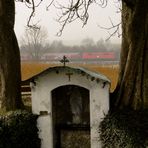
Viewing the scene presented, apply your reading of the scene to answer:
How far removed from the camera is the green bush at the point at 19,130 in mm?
11406

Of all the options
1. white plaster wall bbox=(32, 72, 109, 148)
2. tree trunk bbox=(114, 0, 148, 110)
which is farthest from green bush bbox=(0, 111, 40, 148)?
tree trunk bbox=(114, 0, 148, 110)

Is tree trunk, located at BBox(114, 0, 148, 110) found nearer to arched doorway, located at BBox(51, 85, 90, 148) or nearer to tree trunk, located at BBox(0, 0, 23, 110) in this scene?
arched doorway, located at BBox(51, 85, 90, 148)

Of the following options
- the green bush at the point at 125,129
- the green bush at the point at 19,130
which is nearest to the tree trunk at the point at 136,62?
the green bush at the point at 125,129

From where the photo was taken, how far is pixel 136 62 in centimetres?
1175

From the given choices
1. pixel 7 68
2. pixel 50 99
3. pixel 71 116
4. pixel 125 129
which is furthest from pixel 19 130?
pixel 125 129

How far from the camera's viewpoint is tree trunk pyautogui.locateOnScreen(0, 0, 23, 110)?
12.5 m

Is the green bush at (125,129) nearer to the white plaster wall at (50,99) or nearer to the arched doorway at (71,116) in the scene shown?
the white plaster wall at (50,99)

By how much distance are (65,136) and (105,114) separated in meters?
1.50

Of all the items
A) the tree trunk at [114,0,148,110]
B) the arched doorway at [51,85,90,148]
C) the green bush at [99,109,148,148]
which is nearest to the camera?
the green bush at [99,109,148,148]

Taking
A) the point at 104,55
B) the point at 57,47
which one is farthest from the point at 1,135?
the point at 57,47

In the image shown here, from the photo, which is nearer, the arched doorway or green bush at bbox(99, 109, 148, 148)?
green bush at bbox(99, 109, 148, 148)

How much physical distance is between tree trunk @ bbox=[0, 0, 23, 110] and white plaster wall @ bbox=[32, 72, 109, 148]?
32.7 inches

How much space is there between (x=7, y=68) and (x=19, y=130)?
6.64 ft

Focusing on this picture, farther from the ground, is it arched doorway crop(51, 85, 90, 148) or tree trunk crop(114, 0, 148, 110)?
tree trunk crop(114, 0, 148, 110)
